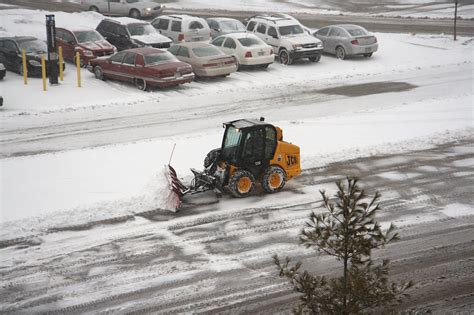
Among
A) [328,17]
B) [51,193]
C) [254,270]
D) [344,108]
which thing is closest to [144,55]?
[344,108]

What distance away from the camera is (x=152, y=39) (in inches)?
1191

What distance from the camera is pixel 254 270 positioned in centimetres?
1202

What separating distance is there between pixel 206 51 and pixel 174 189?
42.8ft

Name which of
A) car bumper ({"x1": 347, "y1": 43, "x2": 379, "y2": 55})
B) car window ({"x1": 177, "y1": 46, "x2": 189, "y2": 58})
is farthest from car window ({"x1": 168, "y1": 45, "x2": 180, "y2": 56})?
car bumper ({"x1": 347, "y1": 43, "x2": 379, "y2": 55})

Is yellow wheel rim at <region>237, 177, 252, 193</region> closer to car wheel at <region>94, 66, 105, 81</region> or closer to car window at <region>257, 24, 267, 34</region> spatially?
car wheel at <region>94, 66, 105, 81</region>

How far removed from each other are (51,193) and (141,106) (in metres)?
8.20

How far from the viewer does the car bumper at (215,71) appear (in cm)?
2638

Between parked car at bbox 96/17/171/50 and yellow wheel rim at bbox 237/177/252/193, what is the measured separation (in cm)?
1608

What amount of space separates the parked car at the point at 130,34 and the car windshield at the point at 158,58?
465 centimetres

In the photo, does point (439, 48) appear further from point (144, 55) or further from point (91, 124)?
point (91, 124)

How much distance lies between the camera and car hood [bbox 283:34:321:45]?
29922 mm

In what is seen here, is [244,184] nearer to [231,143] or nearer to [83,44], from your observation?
[231,143]

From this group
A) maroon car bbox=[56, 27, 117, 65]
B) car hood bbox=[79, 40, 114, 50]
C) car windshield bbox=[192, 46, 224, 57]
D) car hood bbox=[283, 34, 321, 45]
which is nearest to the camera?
car windshield bbox=[192, 46, 224, 57]

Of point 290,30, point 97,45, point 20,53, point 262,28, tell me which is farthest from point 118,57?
point 290,30
